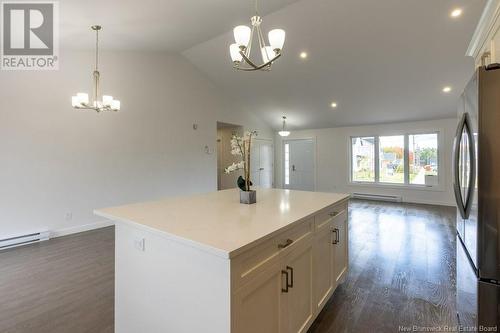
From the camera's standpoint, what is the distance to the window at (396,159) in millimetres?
6730

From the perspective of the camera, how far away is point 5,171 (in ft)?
11.2

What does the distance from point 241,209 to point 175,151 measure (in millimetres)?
4166

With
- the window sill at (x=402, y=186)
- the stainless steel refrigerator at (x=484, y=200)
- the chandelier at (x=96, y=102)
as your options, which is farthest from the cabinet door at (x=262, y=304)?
the window sill at (x=402, y=186)

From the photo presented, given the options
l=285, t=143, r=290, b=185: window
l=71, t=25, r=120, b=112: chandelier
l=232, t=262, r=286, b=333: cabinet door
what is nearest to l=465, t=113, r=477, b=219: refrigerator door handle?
l=232, t=262, r=286, b=333: cabinet door

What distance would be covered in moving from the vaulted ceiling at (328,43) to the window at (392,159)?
0.83 m

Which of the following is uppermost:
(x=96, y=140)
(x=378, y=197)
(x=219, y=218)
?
(x=96, y=140)

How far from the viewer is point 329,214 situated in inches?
78.2

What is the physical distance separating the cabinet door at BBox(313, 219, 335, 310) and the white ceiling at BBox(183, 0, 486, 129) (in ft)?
10.4

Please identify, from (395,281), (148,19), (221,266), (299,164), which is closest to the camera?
(221,266)

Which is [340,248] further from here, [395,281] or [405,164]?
[405,164]

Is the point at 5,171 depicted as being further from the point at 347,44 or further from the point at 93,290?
the point at 347,44

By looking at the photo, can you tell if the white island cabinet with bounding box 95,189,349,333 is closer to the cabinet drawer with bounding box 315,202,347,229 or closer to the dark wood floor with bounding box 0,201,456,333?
the cabinet drawer with bounding box 315,202,347,229

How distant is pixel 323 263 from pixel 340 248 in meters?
0.44

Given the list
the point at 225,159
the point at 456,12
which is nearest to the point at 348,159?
the point at 225,159
